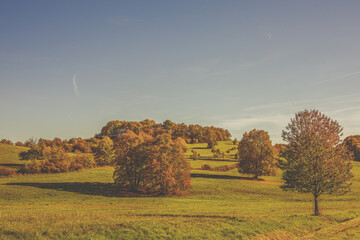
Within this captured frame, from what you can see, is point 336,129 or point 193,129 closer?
point 336,129

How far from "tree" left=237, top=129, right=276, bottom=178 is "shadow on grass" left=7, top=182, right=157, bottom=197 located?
115ft

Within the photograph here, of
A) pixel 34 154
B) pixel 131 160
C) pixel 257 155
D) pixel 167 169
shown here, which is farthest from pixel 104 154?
pixel 257 155

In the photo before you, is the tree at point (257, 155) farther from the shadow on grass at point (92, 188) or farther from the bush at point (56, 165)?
the bush at point (56, 165)

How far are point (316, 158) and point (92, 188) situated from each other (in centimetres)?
4158

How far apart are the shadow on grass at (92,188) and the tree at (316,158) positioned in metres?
29.3

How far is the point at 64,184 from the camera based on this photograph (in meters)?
54.4

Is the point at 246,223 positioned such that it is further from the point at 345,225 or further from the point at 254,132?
the point at 254,132

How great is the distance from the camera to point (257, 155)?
72125 millimetres

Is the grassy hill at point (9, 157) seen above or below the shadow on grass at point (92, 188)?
above

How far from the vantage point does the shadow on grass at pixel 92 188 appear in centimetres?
4756

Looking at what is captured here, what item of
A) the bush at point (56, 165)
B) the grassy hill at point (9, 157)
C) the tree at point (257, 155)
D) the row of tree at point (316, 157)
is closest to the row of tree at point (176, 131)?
the grassy hill at point (9, 157)

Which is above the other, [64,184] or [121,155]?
[121,155]

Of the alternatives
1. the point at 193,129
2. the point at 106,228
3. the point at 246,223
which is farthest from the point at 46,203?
the point at 193,129

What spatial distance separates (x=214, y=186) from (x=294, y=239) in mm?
38488
